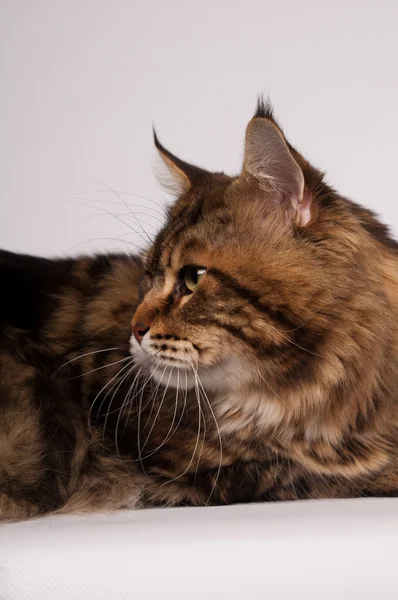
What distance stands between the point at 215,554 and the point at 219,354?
1.82 feet

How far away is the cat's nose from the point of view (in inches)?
87.0

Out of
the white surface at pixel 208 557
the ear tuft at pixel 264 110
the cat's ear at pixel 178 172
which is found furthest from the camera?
the cat's ear at pixel 178 172

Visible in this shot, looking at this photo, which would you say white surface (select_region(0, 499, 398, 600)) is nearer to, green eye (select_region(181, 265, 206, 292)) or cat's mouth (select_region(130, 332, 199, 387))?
cat's mouth (select_region(130, 332, 199, 387))

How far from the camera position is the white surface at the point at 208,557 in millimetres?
1543

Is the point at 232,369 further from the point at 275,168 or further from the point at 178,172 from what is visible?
the point at 178,172

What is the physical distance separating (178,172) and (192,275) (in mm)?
514

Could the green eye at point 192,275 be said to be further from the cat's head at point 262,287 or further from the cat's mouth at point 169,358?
the cat's mouth at point 169,358

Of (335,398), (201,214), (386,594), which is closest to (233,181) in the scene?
(201,214)

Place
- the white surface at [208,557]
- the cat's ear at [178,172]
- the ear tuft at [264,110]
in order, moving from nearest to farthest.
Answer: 1. the white surface at [208,557]
2. the ear tuft at [264,110]
3. the cat's ear at [178,172]

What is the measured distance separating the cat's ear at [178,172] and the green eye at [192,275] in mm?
428

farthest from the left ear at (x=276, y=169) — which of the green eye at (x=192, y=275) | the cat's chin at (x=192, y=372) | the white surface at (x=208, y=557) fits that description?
the white surface at (x=208, y=557)

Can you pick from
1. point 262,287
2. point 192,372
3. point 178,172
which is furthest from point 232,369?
point 178,172

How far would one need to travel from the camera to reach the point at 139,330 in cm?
222

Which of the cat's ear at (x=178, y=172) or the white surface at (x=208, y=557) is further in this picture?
the cat's ear at (x=178, y=172)
